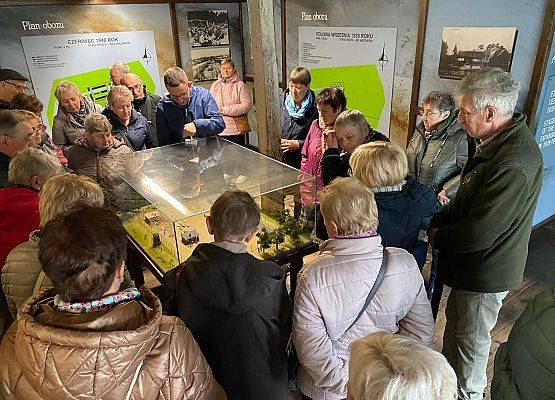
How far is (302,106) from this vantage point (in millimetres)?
3809

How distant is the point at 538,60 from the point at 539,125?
23.3 inches

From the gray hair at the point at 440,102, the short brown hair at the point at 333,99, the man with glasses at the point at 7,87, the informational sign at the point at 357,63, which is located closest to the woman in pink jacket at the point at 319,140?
the short brown hair at the point at 333,99

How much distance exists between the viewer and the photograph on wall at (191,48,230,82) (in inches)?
254

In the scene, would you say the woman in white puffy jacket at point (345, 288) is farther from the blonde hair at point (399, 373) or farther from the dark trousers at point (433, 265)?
the dark trousers at point (433, 265)

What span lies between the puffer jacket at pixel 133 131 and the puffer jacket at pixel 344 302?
102 inches

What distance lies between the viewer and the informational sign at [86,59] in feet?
16.8

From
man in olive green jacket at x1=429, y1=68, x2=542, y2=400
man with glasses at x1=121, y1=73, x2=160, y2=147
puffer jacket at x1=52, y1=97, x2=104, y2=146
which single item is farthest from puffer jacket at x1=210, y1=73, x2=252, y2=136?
man in olive green jacket at x1=429, y1=68, x2=542, y2=400

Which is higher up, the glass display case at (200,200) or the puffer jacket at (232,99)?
the puffer jacket at (232,99)

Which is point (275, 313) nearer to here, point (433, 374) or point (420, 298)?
point (420, 298)

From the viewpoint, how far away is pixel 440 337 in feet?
9.96

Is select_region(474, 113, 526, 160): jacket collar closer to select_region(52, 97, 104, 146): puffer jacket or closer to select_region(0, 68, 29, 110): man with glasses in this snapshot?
select_region(52, 97, 104, 146): puffer jacket

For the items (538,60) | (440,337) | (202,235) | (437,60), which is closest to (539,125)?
(538,60)

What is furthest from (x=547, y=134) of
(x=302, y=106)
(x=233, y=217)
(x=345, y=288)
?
(x=233, y=217)

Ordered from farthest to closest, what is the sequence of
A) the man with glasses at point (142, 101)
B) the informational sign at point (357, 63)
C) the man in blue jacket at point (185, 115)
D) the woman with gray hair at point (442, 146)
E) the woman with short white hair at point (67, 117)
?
the informational sign at point (357, 63) < the man with glasses at point (142, 101) < the man in blue jacket at point (185, 115) < the woman with short white hair at point (67, 117) < the woman with gray hair at point (442, 146)
